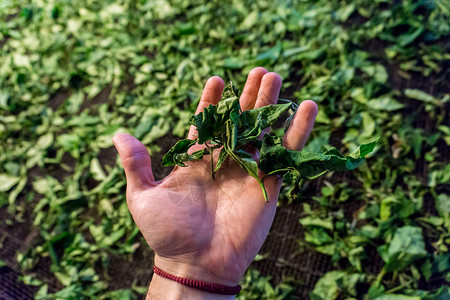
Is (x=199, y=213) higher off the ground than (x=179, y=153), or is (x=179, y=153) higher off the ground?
(x=179, y=153)

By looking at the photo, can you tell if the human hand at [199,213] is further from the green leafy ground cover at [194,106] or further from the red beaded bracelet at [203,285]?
the green leafy ground cover at [194,106]

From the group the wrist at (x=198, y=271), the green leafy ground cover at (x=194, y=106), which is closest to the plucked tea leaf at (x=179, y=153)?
the wrist at (x=198, y=271)

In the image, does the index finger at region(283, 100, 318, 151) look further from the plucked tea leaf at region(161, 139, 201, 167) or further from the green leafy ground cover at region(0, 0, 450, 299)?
the green leafy ground cover at region(0, 0, 450, 299)

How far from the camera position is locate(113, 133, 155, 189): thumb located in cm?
121

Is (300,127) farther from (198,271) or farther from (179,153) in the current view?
(198,271)

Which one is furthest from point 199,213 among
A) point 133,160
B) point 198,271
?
point 133,160

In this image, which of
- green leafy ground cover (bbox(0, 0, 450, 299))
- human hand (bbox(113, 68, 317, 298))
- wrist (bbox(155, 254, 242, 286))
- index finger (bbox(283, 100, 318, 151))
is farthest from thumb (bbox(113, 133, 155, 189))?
green leafy ground cover (bbox(0, 0, 450, 299))

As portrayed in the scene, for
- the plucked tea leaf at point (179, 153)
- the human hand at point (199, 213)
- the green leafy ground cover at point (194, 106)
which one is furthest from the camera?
the green leafy ground cover at point (194, 106)

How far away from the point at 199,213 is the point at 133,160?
0.32 metres

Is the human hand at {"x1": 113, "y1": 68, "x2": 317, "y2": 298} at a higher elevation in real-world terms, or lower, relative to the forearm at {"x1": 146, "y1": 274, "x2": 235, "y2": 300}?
higher

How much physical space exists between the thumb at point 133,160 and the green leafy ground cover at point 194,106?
2.46ft

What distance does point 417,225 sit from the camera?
5.46 feet

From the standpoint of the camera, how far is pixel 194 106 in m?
2.20

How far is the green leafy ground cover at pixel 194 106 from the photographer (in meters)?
1.66
